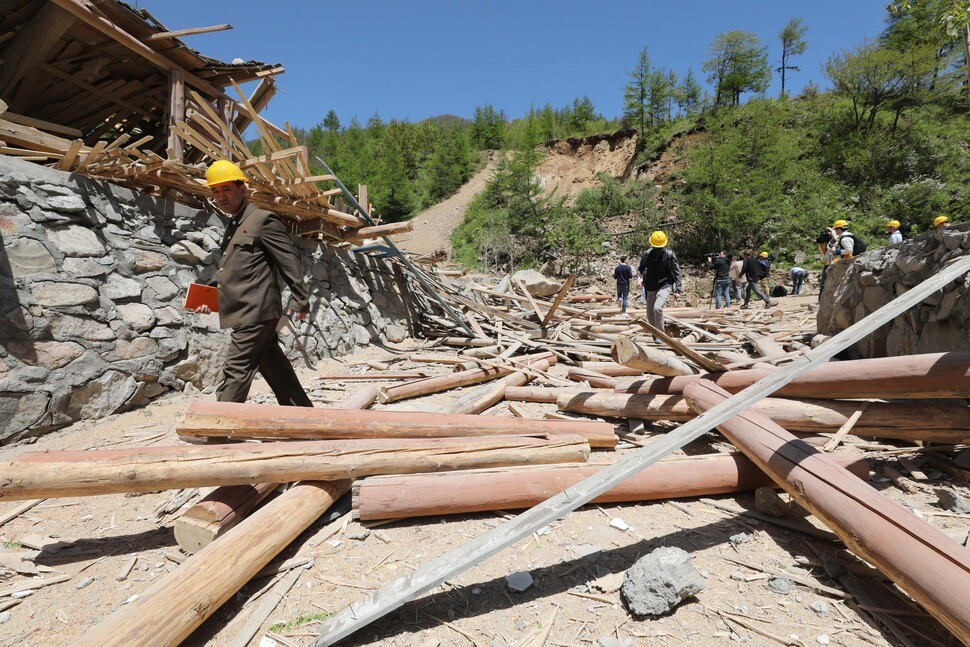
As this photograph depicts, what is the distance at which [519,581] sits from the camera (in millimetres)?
1974

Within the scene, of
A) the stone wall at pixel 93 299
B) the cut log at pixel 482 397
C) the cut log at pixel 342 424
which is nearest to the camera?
the cut log at pixel 342 424

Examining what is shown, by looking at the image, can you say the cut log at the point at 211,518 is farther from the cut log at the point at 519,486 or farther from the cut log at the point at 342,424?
the cut log at the point at 519,486

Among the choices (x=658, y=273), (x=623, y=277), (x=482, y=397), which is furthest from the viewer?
(x=623, y=277)

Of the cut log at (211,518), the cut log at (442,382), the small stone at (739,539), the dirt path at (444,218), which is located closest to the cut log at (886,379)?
the small stone at (739,539)

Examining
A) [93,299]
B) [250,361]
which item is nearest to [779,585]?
[250,361]

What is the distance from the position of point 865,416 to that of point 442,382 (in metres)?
3.99

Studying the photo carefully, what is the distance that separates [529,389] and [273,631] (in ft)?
11.2

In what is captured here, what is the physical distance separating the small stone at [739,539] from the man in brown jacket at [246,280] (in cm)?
316

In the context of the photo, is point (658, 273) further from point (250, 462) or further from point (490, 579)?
point (250, 462)

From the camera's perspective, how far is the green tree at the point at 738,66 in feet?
98.4

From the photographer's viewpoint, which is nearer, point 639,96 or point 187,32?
point 187,32

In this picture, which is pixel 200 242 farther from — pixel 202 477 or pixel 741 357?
pixel 741 357

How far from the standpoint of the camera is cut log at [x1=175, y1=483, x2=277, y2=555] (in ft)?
6.75

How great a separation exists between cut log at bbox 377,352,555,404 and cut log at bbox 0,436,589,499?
89.0 inches
